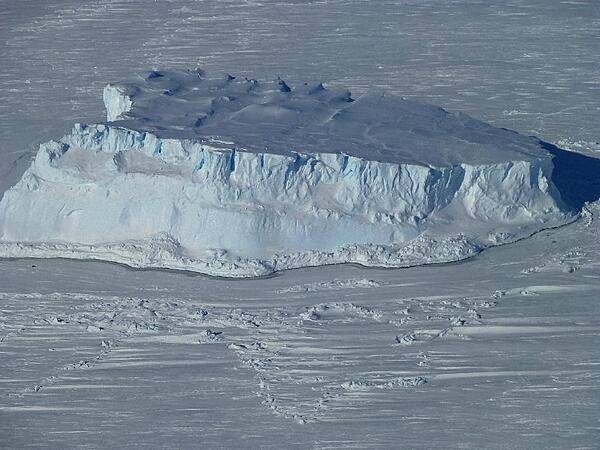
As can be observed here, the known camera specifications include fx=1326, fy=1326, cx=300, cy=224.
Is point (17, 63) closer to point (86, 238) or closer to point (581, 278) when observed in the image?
point (86, 238)

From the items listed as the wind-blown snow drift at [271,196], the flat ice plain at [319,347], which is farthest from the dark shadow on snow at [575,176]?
the wind-blown snow drift at [271,196]

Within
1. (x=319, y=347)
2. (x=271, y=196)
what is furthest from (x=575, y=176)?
(x=319, y=347)

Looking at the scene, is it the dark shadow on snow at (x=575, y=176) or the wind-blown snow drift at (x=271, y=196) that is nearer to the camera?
the wind-blown snow drift at (x=271, y=196)

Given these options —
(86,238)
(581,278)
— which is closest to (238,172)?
(86,238)

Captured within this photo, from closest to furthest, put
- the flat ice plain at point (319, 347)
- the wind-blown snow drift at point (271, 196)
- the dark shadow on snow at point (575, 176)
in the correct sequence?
the flat ice plain at point (319, 347), the wind-blown snow drift at point (271, 196), the dark shadow on snow at point (575, 176)

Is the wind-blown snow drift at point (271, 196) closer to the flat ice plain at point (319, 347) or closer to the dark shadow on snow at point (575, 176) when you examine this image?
the flat ice plain at point (319, 347)

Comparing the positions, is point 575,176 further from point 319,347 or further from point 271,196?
point 319,347

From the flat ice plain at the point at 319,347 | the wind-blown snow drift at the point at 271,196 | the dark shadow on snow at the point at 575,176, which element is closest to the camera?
the flat ice plain at the point at 319,347
